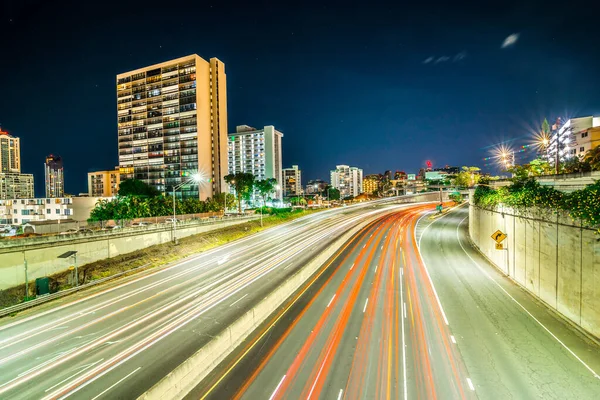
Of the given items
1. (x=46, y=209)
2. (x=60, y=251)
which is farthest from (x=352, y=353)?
(x=46, y=209)

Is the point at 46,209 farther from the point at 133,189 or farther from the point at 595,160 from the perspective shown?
the point at 595,160

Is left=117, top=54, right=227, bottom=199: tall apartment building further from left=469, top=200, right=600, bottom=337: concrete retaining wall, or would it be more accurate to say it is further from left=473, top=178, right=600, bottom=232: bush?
left=469, top=200, right=600, bottom=337: concrete retaining wall

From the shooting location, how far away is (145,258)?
99.9 ft

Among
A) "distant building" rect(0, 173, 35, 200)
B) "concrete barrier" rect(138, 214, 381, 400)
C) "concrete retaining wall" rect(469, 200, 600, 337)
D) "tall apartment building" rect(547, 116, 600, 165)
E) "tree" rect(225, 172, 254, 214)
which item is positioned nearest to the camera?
"concrete barrier" rect(138, 214, 381, 400)

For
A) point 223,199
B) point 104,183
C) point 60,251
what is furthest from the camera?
point 104,183

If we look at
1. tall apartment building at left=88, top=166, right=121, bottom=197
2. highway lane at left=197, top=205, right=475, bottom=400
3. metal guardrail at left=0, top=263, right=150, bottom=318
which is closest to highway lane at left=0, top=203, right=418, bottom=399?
metal guardrail at left=0, top=263, right=150, bottom=318

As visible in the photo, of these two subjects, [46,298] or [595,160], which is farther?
[595,160]

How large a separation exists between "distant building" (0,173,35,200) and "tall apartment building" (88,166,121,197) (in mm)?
105314

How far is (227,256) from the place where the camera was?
1270 inches

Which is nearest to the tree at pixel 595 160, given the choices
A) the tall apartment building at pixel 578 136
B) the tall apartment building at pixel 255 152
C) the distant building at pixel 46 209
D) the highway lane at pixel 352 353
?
the highway lane at pixel 352 353

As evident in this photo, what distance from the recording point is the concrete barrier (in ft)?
28.3

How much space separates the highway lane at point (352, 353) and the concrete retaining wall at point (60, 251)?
77.2 feet

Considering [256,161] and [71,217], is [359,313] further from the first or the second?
[256,161]

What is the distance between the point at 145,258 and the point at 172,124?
7220cm
